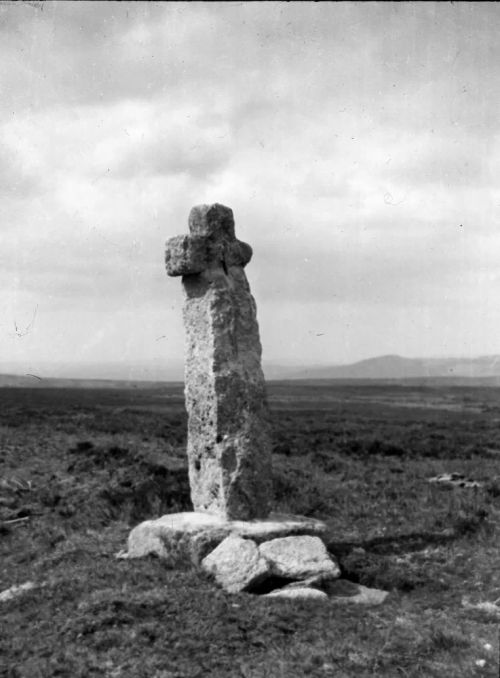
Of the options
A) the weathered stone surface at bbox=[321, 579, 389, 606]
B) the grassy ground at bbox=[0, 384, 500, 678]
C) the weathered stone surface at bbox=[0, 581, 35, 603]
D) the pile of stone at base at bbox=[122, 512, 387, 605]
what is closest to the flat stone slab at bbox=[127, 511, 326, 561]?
the pile of stone at base at bbox=[122, 512, 387, 605]

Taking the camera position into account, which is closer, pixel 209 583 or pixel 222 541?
pixel 209 583

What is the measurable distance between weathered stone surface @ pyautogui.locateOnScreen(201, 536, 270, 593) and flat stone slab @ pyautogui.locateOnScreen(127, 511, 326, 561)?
0.39 m

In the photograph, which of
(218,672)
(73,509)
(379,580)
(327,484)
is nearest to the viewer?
(218,672)

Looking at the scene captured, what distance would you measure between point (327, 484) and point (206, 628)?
8514 millimetres

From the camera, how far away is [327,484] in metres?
14.4

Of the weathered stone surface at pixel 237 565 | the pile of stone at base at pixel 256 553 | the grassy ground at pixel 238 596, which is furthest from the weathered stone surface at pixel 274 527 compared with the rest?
the grassy ground at pixel 238 596

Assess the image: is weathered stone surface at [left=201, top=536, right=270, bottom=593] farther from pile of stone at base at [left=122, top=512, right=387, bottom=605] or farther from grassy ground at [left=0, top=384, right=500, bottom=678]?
grassy ground at [left=0, top=384, right=500, bottom=678]

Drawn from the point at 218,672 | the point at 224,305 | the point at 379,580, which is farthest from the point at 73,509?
the point at 218,672

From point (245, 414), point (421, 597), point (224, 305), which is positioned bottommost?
point (421, 597)

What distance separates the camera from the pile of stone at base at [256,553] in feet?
23.8

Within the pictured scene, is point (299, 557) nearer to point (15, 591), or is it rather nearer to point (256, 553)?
point (256, 553)

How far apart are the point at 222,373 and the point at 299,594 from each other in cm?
321

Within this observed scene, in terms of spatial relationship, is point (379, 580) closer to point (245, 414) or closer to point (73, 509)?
point (245, 414)

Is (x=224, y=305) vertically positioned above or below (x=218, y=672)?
above
